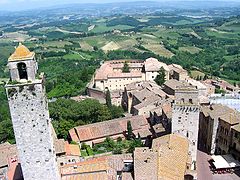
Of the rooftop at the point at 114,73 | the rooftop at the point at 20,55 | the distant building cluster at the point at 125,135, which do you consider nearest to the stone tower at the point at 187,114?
the distant building cluster at the point at 125,135

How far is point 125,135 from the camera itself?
5769 cm

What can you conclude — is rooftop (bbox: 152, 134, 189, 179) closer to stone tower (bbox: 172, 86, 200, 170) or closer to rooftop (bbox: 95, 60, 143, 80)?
→ stone tower (bbox: 172, 86, 200, 170)

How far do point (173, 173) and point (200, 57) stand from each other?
139422 millimetres

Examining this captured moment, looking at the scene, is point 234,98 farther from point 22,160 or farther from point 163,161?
point 22,160

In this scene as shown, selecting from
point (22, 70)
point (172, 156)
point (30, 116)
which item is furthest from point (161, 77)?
point (30, 116)

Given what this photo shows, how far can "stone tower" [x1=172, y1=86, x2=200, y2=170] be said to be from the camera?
1631 inches

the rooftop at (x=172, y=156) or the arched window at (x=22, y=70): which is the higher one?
the arched window at (x=22, y=70)

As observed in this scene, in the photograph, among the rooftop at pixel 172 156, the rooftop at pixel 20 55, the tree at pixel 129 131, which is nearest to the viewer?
the rooftop at pixel 20 55

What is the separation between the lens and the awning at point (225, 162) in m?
41.2

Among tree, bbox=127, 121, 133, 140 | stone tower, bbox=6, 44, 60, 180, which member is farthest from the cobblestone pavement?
stone tower, bbox=6, 44, 60, 180

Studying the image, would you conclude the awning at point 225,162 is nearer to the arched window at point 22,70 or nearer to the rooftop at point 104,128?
the rooftop at point 104,128

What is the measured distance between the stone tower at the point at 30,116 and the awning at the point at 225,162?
22172 millimetres

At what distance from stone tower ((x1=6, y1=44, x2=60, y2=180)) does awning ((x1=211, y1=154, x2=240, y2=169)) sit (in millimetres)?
22172

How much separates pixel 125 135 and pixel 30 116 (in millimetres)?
30714
